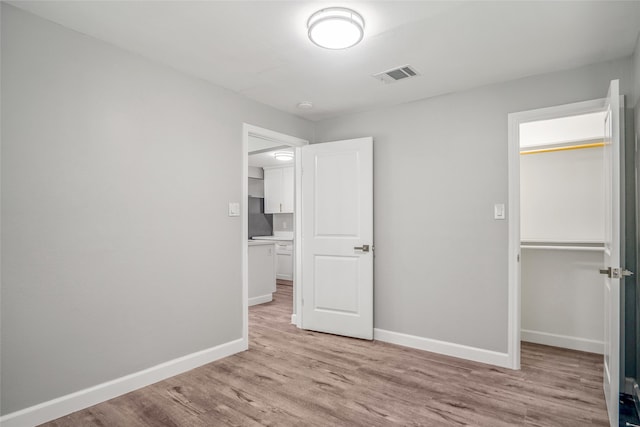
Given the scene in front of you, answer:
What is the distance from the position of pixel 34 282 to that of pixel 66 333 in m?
0.38

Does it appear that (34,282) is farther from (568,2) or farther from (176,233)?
(568,2)

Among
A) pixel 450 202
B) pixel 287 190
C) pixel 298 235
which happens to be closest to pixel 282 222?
pixel 287 190

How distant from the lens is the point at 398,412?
236 centimetres

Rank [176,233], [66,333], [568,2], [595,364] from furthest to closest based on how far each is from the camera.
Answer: [595,364], [176,233], [66,333], [568,2]

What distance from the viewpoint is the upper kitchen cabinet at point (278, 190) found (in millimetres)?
7891

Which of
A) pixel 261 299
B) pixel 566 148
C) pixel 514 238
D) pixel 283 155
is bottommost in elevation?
pixel 261 299

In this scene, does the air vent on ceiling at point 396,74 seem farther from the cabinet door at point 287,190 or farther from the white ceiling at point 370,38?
the cabinet door at point 287,190

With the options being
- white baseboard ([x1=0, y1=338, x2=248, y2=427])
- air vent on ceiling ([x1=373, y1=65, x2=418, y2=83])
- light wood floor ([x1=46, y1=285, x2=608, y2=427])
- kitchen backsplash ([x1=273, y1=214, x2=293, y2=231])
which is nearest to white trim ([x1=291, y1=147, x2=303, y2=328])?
light wood floor ([x1=46, y1=285, x2=608, y2=427])

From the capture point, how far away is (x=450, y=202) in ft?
11.3

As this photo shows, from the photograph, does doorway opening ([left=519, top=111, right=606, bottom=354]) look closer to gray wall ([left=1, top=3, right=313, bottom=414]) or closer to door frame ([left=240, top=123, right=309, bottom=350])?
door frame ([left=240, top=123, right=309, bottom=350])

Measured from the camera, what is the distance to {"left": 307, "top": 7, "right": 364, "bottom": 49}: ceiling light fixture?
2152 millimetres

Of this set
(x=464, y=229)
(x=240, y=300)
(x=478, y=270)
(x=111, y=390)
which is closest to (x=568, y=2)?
(x=464, y=229)

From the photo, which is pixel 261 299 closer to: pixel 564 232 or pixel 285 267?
pixel 285 267

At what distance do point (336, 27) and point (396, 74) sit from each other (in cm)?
100
